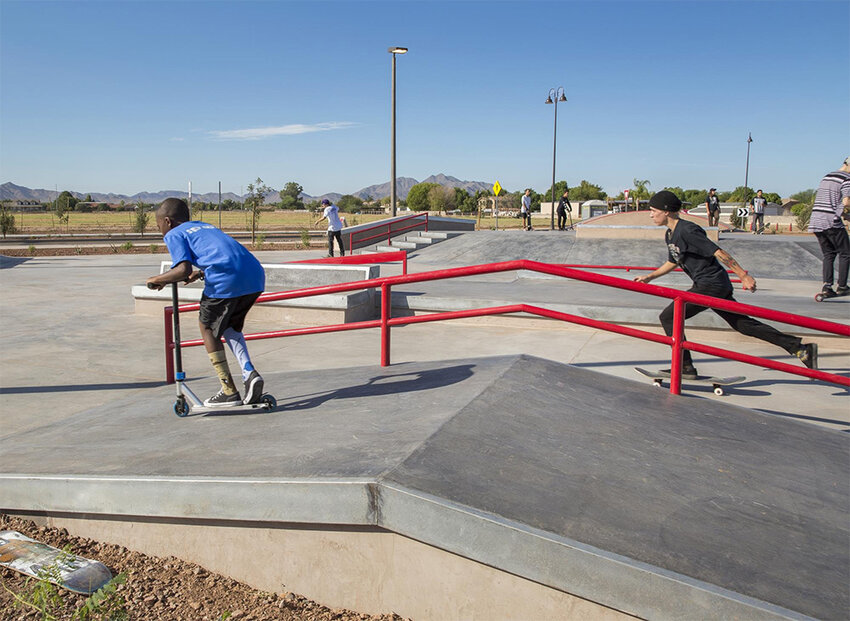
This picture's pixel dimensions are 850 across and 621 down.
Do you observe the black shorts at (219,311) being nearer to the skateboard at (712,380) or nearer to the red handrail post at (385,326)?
the red handrail post at (385,326)

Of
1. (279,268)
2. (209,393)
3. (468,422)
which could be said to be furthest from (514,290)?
(468,422)

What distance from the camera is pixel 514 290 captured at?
11383 mm

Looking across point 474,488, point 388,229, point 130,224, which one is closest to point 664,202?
point 474,488

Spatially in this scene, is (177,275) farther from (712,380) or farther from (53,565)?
(712,380)

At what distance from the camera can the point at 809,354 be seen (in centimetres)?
554

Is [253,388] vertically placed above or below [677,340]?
below

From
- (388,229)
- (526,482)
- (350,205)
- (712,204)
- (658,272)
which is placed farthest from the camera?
(350,205)

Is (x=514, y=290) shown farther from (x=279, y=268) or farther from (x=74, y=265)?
(x=74, y=265)

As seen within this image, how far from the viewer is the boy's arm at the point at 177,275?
4199 millimetres

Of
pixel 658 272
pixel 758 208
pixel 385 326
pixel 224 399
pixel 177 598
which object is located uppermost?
pixel 758 208

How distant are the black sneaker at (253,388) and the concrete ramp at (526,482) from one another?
5.1 inches

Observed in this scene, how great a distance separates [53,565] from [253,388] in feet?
5.25

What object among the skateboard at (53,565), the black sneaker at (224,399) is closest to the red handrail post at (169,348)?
the black sneaker at (224,399)

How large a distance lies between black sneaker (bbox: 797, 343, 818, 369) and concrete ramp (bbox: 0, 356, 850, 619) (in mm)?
986
